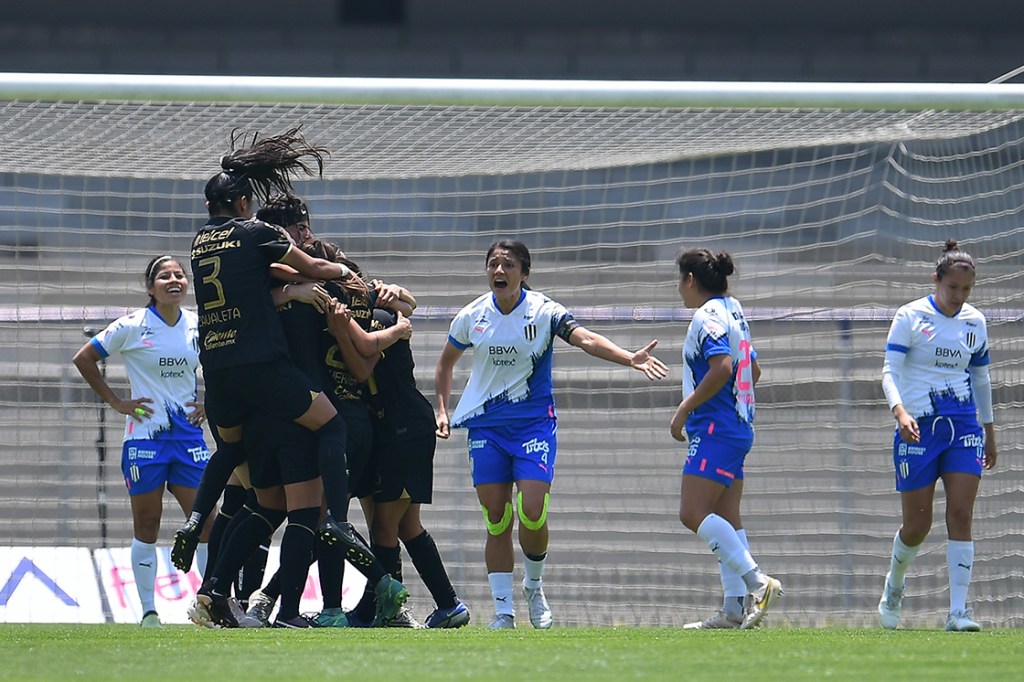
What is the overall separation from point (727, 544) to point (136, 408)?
125 inches

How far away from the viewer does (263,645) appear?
4746 mm

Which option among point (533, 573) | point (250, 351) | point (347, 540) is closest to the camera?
point (347, 540)

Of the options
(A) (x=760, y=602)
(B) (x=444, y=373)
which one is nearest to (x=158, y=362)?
(B) (x=444, y=373)

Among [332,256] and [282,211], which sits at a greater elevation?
[282,211]

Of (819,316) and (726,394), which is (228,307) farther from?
(819,316)

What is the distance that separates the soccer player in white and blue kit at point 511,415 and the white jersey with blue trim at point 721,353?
0.52m

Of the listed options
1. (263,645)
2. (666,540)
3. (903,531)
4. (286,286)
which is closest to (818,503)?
(666,540)

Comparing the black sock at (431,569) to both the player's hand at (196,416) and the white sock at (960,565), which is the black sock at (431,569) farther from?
the white sock at (960,565)

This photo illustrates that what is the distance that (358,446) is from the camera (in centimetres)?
617

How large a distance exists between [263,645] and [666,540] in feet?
16.8

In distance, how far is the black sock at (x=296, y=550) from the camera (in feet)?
19.2

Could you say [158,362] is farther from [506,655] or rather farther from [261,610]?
[506,655]

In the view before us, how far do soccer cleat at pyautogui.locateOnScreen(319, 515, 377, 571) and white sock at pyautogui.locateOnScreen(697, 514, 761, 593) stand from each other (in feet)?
5.20

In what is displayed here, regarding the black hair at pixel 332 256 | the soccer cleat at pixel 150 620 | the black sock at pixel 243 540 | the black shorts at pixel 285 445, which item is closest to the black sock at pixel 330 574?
the black sock at pixel 243 540
